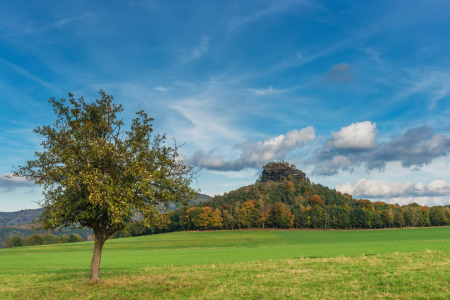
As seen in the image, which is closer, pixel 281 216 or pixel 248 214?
pixel 281 216

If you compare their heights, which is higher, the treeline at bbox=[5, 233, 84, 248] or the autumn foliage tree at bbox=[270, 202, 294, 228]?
the autumn foliage tree at bbox=[270, 202, 294, 228]

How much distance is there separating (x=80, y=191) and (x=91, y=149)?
2.43 metres

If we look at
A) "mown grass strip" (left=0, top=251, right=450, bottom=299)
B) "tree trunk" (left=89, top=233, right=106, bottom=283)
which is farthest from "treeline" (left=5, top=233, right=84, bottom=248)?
"tree trunk" (left=89, top=233, right=106, bottom=283)

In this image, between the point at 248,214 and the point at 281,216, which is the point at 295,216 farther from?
the point at 248,214

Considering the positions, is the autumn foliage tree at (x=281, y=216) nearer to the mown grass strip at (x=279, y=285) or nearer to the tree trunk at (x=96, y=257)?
the mown grass strip at (x=279, y=285)

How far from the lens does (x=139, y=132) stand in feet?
61.1

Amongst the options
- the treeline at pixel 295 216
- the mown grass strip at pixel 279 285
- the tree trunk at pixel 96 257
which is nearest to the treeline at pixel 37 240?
the treeline at pixel 295 216

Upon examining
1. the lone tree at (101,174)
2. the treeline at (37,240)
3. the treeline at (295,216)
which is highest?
the lone tree at (101,174)

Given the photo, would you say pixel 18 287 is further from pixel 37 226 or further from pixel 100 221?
pixel 100 221

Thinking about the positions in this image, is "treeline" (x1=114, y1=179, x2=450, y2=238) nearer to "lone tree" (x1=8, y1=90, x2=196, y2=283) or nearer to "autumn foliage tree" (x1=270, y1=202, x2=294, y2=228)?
"autumn foliage tree" (x1=270, y1=202, x2=294, y2=228)

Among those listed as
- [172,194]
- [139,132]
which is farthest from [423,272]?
[139,132]

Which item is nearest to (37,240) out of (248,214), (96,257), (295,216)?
(248,214)

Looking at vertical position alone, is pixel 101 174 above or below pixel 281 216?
above

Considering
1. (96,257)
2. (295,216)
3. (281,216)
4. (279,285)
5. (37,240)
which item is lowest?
(37,240)
